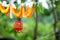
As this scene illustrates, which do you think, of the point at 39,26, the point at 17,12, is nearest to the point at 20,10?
the point at 17,12

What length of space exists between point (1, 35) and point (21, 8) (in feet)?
0.81

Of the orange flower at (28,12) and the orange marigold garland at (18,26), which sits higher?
the orange flower at (28,12)

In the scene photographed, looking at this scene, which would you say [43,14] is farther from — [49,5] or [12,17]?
[12,17]

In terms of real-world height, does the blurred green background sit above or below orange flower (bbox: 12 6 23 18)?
below

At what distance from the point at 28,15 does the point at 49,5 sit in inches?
6.5

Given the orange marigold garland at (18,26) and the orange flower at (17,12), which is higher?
the orange flower at (17,12)

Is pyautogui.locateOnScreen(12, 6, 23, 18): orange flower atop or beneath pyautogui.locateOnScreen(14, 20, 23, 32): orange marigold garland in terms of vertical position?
atop

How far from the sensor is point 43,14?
A: 134cm

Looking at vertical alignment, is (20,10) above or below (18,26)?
above

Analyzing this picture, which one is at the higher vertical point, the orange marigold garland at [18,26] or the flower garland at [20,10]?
the flower garland at [20,10]

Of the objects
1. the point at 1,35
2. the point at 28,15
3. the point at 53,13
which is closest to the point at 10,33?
the point at 1,35

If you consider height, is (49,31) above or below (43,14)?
below

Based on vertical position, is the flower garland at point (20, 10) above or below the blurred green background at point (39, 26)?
above

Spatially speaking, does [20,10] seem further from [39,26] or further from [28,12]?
[39,26]
